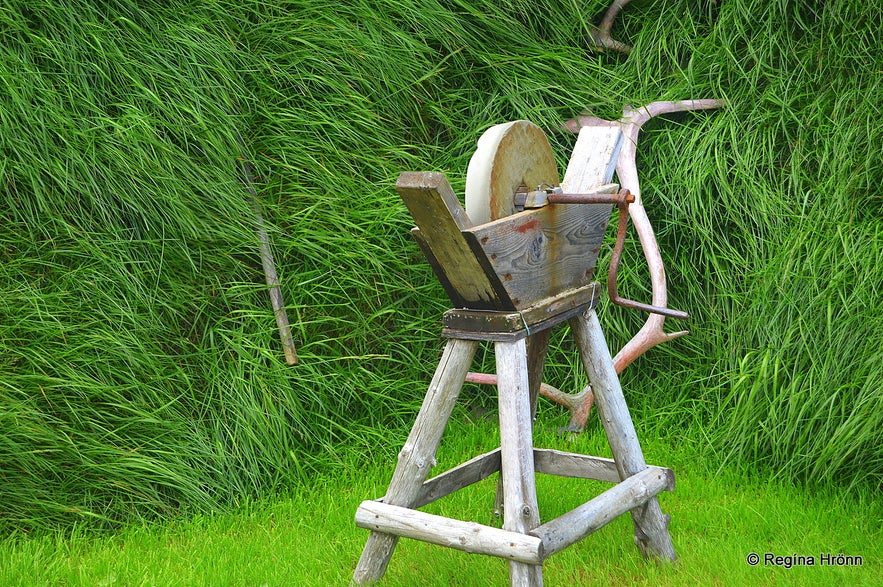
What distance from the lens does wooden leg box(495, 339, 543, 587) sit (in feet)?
8.53

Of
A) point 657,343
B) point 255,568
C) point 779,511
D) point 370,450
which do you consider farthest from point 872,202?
point 255,568

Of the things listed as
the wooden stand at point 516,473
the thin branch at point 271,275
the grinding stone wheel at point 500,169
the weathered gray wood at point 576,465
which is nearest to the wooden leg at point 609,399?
the wooden stand at point 516,473

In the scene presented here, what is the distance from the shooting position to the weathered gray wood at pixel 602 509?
2635 millimetres

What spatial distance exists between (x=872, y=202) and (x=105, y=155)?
3337mm

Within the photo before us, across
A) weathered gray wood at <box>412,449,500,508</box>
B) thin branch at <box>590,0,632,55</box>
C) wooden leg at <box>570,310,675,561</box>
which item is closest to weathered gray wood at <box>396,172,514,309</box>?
wooden leg at <box>570,310,675,561</box>

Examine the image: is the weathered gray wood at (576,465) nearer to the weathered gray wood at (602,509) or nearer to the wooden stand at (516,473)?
the wooden stand at (516,473)

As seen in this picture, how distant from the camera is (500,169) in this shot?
2.63 m

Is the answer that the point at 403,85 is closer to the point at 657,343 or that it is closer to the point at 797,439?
the point at 657,343

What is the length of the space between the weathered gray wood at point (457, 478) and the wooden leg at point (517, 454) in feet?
1.19

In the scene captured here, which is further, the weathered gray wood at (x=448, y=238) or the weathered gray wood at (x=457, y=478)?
the weathered gray wood at (x=457, y=478)

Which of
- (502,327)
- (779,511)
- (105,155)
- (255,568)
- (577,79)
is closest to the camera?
(502,327)

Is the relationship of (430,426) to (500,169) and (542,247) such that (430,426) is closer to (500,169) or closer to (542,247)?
(542,247)

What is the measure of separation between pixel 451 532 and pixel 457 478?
1.41 ft

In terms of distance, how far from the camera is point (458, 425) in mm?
4285
